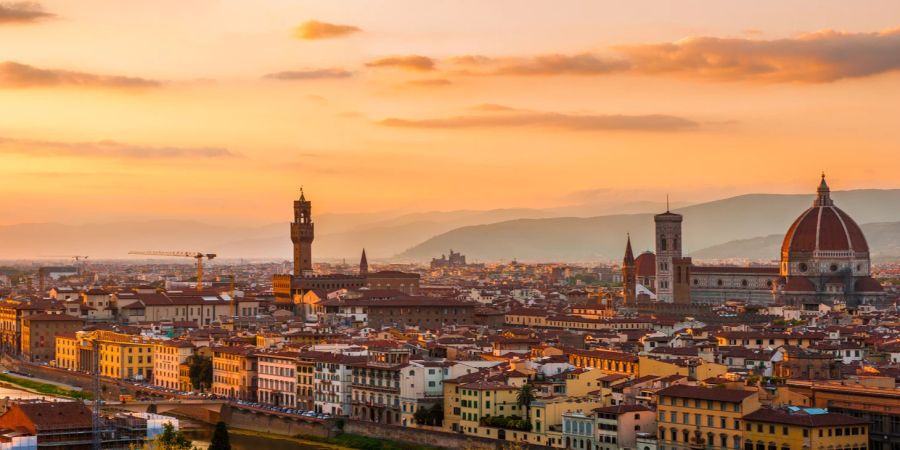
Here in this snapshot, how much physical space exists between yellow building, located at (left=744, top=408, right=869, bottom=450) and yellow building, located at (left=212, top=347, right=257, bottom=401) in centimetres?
3026

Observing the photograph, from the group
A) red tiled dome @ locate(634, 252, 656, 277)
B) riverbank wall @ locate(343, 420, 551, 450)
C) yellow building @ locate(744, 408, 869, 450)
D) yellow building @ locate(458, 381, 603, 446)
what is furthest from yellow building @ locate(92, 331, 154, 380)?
red tiled dome @ locate(634, 252, 656, 277)

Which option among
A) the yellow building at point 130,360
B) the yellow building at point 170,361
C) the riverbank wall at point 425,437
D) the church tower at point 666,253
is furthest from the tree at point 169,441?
the church tower at point 666,253

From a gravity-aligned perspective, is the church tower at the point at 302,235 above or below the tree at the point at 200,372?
above

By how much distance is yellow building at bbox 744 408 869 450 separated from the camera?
1692 inches

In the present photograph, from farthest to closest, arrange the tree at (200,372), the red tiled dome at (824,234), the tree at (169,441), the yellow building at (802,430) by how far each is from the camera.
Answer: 1. the red tiled dome at (824,234)
2. the tree at (200,372)
3. the tree at (169,441)
4. the yellow building at (802,430)

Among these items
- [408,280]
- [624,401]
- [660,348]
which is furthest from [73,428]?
[408,280]

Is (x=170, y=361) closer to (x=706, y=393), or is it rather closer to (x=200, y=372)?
(x=200, y=372)

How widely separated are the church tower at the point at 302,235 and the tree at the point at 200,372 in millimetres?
63370

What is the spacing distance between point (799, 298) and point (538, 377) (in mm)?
64237

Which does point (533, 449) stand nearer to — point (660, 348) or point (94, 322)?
point (660, 348)

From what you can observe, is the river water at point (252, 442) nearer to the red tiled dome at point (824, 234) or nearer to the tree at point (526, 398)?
the tree at point (526, 398)

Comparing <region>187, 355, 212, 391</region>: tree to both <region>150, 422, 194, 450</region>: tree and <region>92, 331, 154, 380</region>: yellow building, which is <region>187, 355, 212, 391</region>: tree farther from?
<region>150, 422, 194, 450</region>: tree

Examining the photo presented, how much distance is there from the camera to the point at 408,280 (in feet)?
447

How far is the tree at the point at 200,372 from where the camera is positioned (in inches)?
2960
